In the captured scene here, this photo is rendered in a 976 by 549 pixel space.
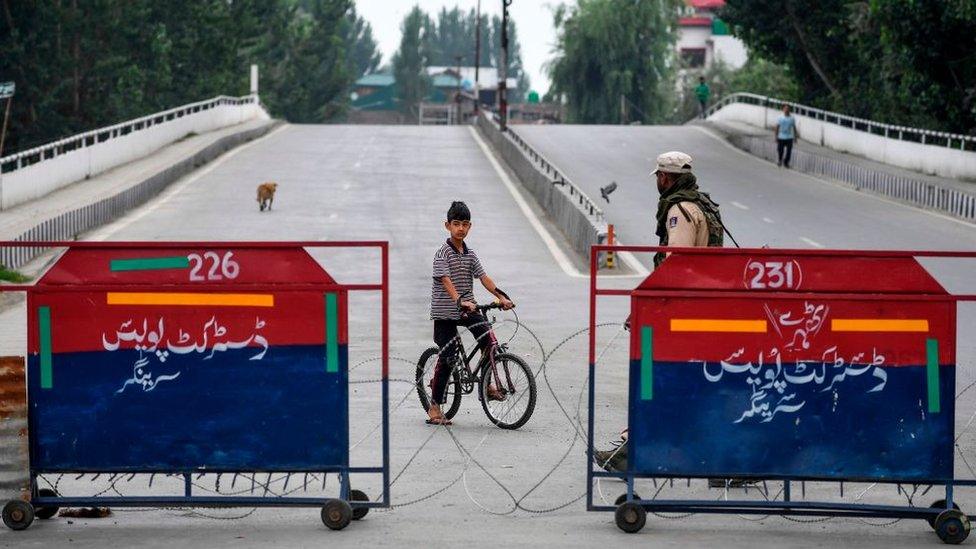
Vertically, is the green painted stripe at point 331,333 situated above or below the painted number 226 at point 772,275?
below

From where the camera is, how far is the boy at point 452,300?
478 inches

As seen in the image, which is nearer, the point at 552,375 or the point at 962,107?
the point at 552,375

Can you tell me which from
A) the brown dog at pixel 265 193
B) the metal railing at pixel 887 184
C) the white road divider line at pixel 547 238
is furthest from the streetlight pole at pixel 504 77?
the brown dog at pixel 265 193

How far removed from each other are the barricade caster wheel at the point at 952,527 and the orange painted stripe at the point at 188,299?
12.3ft

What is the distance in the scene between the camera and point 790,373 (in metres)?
8.77

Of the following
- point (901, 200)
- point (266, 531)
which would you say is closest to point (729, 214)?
point (901, 200)

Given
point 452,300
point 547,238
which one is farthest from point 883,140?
point 452,300

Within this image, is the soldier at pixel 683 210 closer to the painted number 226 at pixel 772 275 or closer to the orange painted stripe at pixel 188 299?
the painted number 226 at pixel 772 275

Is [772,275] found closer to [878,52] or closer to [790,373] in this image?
[790,373]

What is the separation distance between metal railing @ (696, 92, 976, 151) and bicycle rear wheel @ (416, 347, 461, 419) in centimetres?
3063

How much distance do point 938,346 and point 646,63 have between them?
9257 centimetres

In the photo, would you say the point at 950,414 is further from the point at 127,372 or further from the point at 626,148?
the point at 626,148

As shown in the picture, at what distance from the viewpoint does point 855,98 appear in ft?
204

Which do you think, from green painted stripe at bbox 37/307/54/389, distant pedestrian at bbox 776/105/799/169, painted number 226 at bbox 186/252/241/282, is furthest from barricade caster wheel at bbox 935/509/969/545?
distant pedestrian at bbox 776/105/799/169
